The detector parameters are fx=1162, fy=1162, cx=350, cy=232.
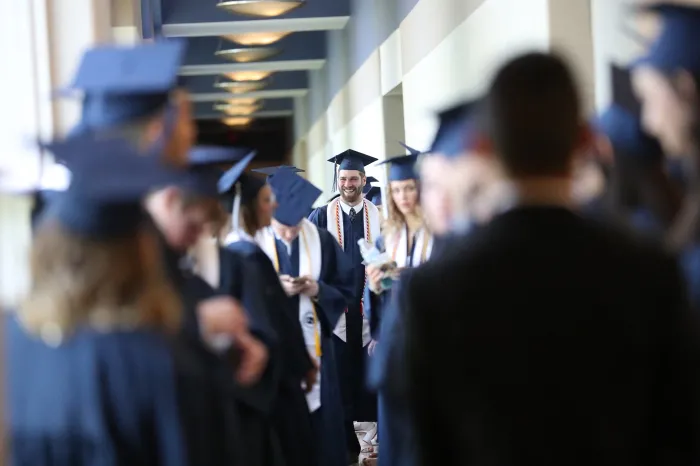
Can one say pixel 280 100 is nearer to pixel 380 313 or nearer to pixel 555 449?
pixel 380 313

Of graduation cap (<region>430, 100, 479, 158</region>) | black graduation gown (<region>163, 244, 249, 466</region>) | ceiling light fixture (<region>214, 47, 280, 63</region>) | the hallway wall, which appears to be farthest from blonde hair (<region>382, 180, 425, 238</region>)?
ceiling light fixture (<region>214, 47, 280, 63</region>)

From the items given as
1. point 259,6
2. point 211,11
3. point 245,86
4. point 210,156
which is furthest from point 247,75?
point 210,156

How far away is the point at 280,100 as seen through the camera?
32656mm

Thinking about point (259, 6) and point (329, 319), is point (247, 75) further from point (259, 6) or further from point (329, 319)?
point (329, 319)

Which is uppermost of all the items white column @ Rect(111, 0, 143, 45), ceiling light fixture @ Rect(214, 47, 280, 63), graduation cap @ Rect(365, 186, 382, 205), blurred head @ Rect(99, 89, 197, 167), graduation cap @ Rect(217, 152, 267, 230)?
ceiling light fixture @ Rect(214, 47, 280, 63)

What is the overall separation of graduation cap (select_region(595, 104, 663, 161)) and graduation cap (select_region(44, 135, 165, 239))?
1.50 meters

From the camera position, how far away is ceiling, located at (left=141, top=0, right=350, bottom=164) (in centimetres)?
1725

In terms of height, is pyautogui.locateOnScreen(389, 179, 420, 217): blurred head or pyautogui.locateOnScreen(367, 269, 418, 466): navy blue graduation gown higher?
pyautogui.locateOnScreen(389, 179, 420, 217): blurred head

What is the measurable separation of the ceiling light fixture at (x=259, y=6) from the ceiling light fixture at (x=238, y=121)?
2160 centimetres

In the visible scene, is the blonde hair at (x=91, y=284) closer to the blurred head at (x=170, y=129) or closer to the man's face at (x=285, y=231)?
the blurred head at (x=170, y=129)

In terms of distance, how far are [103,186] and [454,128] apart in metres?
1.97

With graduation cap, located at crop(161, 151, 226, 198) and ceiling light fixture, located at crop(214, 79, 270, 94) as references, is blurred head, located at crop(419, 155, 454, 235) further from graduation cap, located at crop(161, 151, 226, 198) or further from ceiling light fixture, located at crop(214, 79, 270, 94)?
ceiling light fixture, located at crop(214, 79, 270, 94)

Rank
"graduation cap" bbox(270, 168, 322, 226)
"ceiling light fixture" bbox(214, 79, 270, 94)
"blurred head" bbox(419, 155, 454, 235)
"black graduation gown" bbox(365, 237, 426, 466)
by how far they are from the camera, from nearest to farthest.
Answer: "black graduation gown" bbox(365, 237, 426, 466) < "blurred head" bbox(419, 155, 454, 235) < "graduation cap" bbox(270, 168, 322, 226) < "ceiling light fixture" bbox(214, 79, 270, 94)

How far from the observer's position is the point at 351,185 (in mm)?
9906
